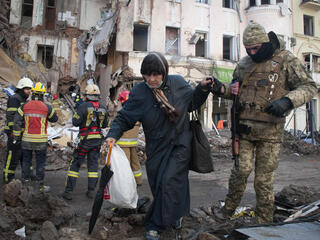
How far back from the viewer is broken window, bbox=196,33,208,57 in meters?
18.5

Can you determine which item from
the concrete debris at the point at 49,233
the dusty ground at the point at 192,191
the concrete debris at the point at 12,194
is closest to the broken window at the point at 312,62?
the dusty ground at the point at 192,191

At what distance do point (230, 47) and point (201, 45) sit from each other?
7.22 ft

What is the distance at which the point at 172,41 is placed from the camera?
1780 cm

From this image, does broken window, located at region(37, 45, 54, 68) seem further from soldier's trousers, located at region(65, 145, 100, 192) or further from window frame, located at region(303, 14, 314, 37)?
window frame, located at region(303, 14, 314, 37)

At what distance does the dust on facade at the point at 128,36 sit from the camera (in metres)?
15.8

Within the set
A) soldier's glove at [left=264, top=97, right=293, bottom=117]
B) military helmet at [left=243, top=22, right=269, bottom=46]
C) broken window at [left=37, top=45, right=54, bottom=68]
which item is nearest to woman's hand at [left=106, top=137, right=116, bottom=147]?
soldier's glove at [left=264, top=97, right=293, bottom=117]

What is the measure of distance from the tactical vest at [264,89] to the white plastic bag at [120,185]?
4.95 feet

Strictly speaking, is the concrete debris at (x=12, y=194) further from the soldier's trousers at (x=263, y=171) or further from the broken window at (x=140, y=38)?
the broken window at (x=140, y=38)

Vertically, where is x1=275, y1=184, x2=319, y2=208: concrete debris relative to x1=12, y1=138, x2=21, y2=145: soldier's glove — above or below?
below

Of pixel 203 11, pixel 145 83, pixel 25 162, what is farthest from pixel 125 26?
pixel 145 83

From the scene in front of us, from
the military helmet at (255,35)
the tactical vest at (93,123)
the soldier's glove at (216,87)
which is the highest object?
the military helmet at (255,35)

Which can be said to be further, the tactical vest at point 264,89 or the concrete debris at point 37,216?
the tactical vest at point 264,89

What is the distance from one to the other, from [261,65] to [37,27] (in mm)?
19001

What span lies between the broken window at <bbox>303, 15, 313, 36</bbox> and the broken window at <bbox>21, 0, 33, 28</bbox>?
21.7 meters
